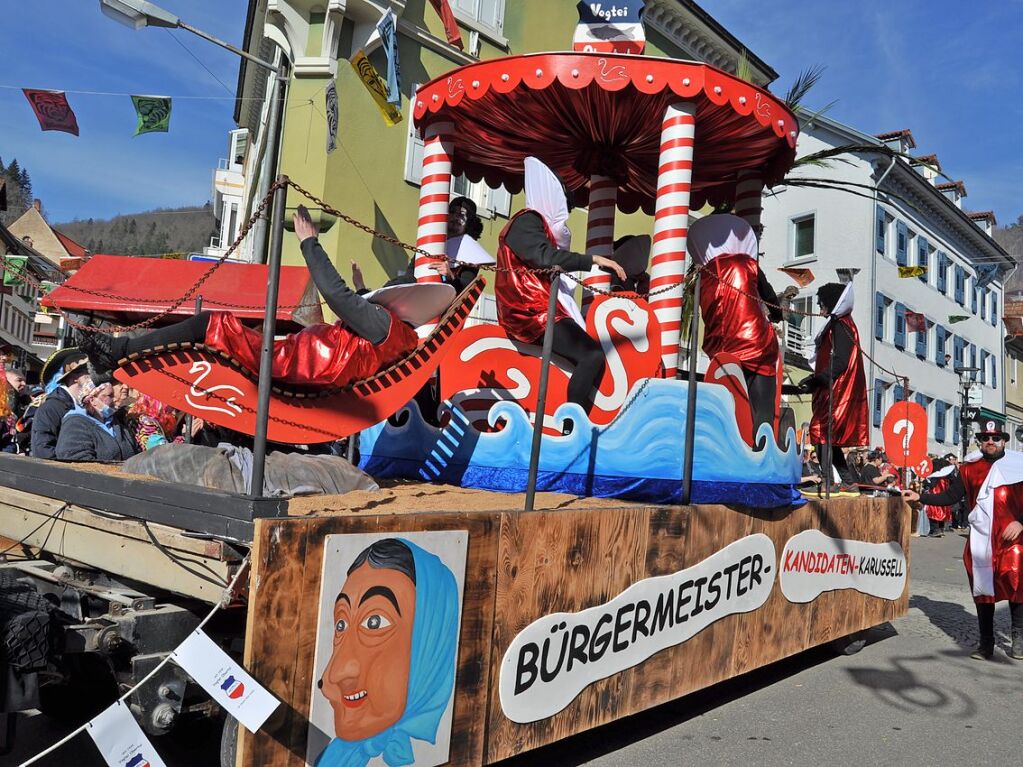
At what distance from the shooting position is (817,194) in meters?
29.3

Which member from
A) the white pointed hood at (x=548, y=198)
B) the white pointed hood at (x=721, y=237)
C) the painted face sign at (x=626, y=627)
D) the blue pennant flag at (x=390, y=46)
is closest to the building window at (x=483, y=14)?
the blue pennant flag at (x=390, y=46)

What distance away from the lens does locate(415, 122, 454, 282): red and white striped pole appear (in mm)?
5453

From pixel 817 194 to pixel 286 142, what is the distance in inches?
825

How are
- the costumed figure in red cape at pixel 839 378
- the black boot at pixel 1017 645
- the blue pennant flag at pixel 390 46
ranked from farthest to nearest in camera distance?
the blue pennant flag at pixel 390 46, the black boot at pixel 1017 645, the costumed figure in red cape at pixel 839 378

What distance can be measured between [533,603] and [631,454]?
1.23 m

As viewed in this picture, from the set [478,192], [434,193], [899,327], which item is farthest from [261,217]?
[899,327]

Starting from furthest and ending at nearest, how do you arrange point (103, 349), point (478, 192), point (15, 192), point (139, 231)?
point (139, 231), point (15, 192), point (478, 192), point (103, 349)

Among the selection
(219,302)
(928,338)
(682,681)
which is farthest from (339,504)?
(928,338)

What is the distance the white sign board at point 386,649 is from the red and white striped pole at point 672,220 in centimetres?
241

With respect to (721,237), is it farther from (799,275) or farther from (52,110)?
(52,110)

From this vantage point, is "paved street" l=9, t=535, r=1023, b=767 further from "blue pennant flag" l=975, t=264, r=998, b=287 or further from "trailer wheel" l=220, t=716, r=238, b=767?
"blue pennant flag" l=975, t=264, r=998, b=287

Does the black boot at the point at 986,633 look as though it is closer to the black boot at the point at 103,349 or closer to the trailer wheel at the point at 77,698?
the trailer wheel at the point at 77,698

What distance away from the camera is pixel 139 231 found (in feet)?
337

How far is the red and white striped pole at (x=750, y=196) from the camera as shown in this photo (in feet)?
20.5
